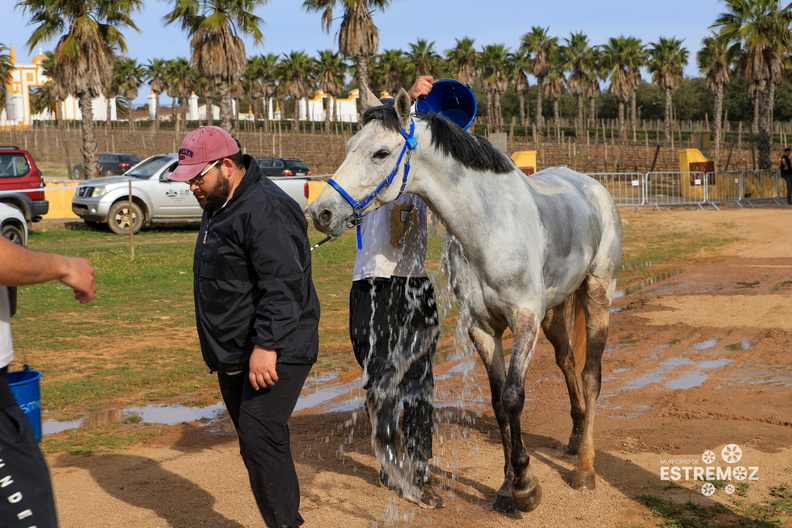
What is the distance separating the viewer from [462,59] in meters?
60.4

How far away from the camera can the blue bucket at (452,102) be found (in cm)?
494

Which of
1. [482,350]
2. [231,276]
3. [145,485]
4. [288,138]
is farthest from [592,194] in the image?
[288,138]

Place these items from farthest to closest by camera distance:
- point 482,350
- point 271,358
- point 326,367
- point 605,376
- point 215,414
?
1. point 326,367
2. point 605,376
3. point 215,414
4. point 482,350
5. point 271,358

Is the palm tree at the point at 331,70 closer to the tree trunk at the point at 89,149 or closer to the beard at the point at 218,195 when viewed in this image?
the tree trunk at the point at 89,149

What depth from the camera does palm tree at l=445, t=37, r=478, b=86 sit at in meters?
59.5

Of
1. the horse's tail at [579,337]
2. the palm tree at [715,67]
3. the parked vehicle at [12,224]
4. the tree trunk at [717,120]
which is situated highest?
the palm tree at [715,67]

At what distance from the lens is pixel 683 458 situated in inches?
213

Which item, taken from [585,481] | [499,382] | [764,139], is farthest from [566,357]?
[764,139]

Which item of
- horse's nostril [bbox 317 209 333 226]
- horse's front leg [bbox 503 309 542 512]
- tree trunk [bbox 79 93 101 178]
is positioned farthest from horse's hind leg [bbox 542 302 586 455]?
tree trunk [bbox 79 93 101 178]

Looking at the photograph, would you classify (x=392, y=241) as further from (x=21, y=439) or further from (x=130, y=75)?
(x=130, y=75)

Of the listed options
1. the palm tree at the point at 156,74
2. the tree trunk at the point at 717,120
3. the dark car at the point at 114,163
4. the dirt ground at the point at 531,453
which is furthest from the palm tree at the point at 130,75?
the dirt ground at the point at 531,453

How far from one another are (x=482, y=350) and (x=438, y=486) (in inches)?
38.8

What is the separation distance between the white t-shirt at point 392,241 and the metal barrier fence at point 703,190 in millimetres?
23617

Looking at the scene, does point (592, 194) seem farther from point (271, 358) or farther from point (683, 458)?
point (271, 358)
